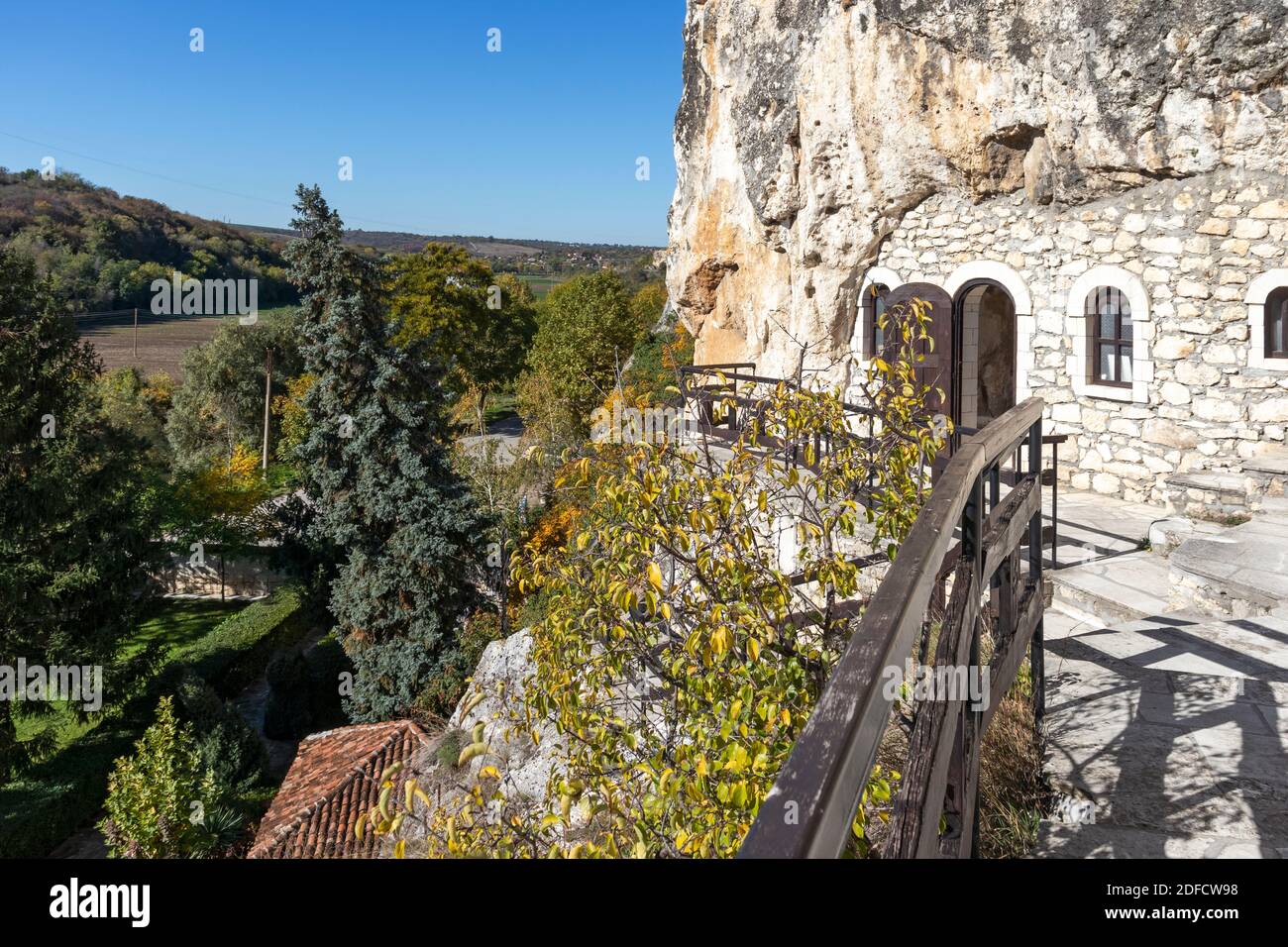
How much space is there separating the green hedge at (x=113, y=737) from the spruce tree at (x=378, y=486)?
4106 mm

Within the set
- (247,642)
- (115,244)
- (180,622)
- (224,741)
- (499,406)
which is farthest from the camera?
(115,244)

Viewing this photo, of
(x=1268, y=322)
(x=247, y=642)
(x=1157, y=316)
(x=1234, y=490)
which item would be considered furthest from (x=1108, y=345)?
(x=247, y=642)

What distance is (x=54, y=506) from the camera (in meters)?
15.8

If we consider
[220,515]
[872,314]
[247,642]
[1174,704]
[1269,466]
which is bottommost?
[247,642]

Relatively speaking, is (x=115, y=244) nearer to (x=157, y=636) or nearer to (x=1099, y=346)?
(x=157, y=636)

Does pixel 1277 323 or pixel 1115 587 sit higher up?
pixel 1277 323

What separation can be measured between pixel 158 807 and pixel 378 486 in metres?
6.84

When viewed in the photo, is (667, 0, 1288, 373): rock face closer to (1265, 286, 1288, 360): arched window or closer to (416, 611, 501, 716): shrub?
(1265, 286, 1288, 360): arched window

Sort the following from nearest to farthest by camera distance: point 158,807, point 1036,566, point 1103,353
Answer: point 1036,566 → point 1103,353 → point 158,807

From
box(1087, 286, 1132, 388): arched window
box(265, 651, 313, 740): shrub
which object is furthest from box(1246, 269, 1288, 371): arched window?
box(265, 651, 313, 740): shrub

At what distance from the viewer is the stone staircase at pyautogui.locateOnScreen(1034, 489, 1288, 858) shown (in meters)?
2.66

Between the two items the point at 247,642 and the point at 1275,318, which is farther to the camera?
the point at 247,642

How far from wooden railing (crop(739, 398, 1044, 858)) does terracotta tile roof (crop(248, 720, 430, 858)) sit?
856 cm
